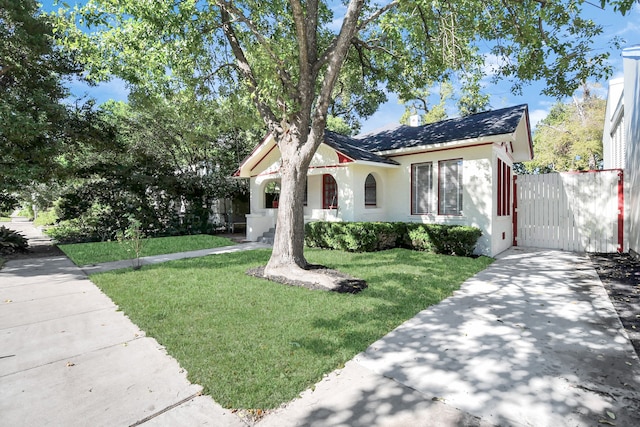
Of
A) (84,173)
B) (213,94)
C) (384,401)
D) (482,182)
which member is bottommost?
(384,401)

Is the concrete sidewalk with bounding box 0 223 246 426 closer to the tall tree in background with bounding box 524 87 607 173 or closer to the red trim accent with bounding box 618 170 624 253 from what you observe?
the red trim accent with bounding box 618 170 624 253

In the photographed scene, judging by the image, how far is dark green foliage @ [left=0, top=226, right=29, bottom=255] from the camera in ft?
33.4

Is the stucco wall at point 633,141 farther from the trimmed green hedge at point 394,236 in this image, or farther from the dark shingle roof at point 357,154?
the dark shingle roof at point 357,154

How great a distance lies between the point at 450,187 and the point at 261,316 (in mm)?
8143

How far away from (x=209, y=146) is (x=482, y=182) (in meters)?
15.1

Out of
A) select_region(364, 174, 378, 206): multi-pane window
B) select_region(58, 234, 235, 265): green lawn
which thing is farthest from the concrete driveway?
select_region(58, 234, 235, 265): green lawn

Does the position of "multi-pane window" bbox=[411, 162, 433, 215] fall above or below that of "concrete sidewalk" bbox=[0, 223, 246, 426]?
above

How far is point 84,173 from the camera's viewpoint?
41.3 ft

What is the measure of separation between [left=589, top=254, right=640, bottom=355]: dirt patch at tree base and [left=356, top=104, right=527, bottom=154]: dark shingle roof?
413cm

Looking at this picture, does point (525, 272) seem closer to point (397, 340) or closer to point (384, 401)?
point (397, 340)

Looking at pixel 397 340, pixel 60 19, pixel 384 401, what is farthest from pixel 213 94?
pixel 384 401

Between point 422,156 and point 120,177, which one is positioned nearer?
point 422,156

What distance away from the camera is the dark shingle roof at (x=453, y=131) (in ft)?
31.1

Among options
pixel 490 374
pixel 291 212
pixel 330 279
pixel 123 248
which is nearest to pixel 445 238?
pixel 330 279
